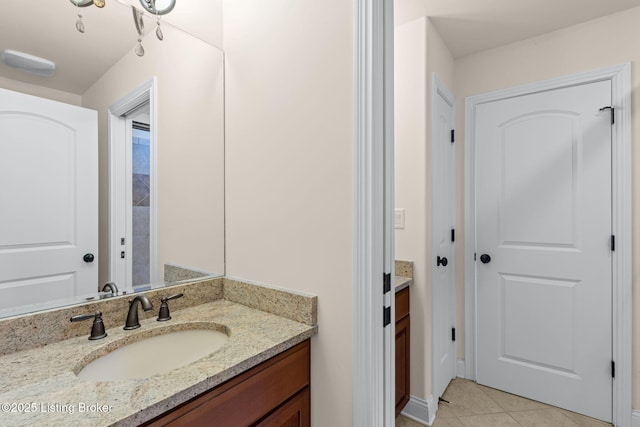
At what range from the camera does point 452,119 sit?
2.37 m

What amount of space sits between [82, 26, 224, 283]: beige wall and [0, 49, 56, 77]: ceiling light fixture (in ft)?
1.06

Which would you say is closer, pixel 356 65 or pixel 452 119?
pixel 356 65

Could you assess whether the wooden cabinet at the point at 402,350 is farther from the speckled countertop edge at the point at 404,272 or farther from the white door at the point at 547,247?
the white door at the point at 547,247

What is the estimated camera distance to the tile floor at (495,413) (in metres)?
1.88

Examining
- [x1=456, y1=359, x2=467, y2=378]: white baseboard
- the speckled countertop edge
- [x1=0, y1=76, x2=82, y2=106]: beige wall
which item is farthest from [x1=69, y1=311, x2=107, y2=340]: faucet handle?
[x1=456, y1=359, x2=467, y2=378]: white baseboard

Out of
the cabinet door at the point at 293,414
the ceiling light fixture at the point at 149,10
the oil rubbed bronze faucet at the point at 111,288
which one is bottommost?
the cabinet door at the point at 293,414

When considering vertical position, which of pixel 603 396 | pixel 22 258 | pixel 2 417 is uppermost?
pixel 22 258

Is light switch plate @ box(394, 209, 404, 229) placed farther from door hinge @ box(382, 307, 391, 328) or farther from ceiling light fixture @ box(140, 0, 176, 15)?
ceiling light fixture @ box(140, 0, 176, 15)

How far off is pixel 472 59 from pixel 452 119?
478 millimetres

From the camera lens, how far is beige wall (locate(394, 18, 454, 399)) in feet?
6.13

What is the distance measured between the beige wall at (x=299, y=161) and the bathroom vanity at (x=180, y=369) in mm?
78

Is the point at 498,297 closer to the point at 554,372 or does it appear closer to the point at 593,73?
the point at 554,372

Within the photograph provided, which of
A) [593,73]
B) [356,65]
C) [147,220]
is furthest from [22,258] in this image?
[593,73]

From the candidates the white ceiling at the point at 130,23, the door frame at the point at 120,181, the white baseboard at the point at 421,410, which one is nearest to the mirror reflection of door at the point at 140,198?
the door frame at the point at 120,181
